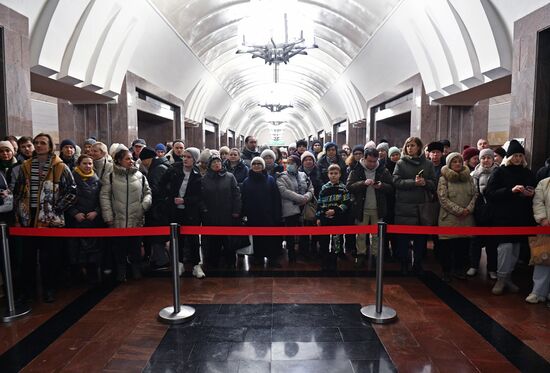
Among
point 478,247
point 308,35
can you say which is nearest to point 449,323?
point 478,247

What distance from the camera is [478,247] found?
570cm

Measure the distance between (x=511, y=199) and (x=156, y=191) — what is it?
452 centimetres

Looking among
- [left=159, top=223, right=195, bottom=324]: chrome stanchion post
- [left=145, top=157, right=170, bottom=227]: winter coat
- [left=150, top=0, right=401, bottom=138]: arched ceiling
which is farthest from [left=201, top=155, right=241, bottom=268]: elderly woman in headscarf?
[left=150, top=0, right=401, bottom=138]: arched ceiling

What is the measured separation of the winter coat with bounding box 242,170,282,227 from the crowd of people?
0.05ft

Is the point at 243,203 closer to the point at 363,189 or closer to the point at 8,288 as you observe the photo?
the point at 363,189

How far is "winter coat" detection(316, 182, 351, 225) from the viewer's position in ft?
18.3

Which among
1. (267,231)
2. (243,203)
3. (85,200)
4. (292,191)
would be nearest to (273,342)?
(267,231)

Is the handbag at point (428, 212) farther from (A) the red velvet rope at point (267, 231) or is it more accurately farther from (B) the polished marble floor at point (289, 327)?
(A) the red velvet rope at point (267, 231)

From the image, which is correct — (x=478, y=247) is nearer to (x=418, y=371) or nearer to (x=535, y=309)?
(x=535, y=309)

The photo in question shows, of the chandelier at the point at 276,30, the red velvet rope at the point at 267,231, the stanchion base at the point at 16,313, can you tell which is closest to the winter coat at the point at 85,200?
the red velvet rope at the point at 267,231

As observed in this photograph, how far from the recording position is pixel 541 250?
4.45 m

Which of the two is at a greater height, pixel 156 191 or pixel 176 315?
pixel 156 191

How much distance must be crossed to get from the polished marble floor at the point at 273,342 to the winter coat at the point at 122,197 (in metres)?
1.61

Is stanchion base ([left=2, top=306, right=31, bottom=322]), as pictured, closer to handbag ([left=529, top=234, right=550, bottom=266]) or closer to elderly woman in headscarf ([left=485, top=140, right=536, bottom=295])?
elderly woman in headscarf ([left=485, top=140, right=536, bottom=295])
